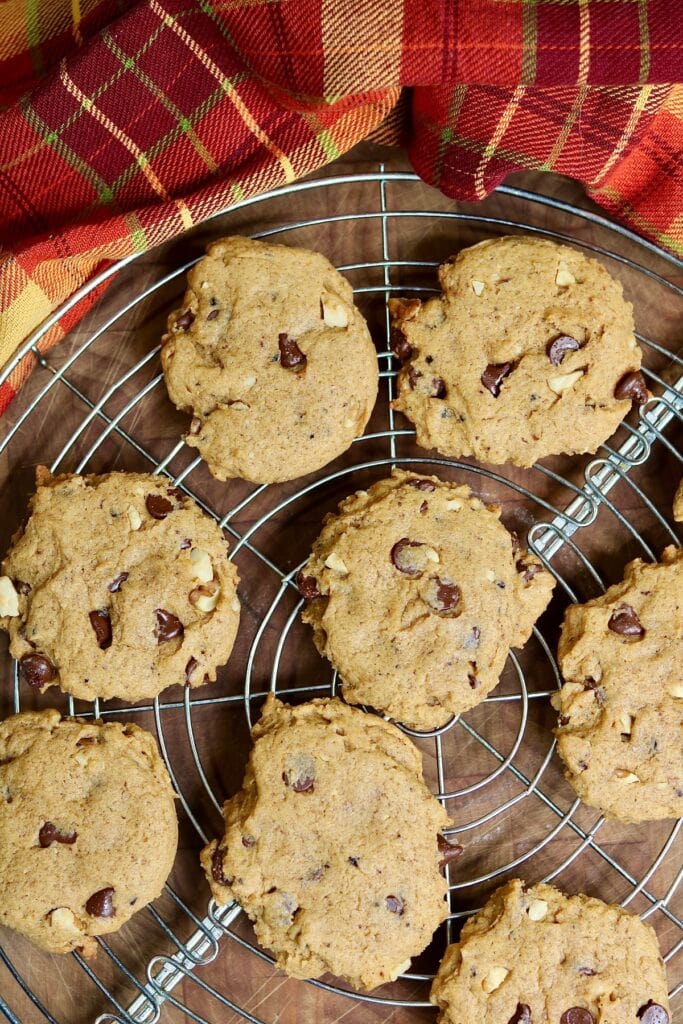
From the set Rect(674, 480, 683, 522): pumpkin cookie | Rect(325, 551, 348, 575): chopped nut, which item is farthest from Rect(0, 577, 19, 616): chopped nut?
Rect(674, 480, 683, 522): pumpkin cookie

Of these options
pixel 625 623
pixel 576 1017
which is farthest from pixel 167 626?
pixel 576 1017

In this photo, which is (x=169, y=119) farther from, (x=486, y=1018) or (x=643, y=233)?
(x=486, y=1018)

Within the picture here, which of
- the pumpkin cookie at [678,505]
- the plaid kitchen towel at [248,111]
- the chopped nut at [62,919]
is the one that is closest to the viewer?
the plaid kitchen towel at [248,111]

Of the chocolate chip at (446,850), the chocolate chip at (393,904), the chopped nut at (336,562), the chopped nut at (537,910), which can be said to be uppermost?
the chopped nut at (336,562)

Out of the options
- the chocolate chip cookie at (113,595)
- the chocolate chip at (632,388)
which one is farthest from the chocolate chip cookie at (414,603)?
the chocolate chip at (632,388)

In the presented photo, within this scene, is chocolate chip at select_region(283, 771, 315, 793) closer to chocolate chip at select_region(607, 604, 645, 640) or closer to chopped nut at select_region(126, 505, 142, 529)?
chopped nut at select_region(126, 505, 142, 529)

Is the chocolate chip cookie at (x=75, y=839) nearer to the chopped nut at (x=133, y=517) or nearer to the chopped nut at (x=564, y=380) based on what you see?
the chopped nut at (x=133, y=517)
